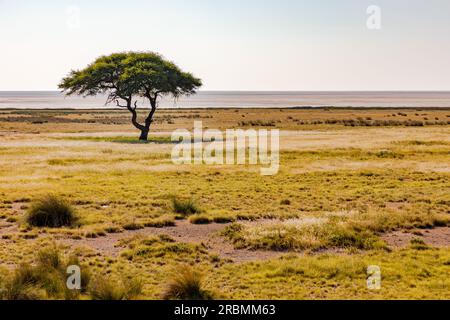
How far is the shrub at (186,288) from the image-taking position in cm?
1088

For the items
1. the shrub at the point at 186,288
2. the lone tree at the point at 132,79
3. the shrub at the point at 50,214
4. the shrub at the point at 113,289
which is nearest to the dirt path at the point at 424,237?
the shrub at the point at 186,288

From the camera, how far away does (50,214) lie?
18188 millimetres

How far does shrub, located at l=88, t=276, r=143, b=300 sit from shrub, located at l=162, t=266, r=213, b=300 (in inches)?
27.7

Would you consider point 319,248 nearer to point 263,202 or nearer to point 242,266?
point 242,266

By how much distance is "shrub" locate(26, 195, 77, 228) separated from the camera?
17.9 metres

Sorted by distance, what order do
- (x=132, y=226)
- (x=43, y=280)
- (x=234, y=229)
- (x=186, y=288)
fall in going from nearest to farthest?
(x=186, y=288) < (x=43, y=280) < (x=234, y=229) < (x=132, y=226)

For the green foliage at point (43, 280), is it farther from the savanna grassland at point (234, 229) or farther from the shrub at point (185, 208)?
the shrub at point (185, 208)

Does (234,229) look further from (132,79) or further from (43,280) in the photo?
(132,79)

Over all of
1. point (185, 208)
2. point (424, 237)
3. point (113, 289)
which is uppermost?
point (113, 289)

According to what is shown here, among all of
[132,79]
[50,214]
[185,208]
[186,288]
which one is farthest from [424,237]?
[132,79]

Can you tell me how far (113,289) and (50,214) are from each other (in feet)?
28.7

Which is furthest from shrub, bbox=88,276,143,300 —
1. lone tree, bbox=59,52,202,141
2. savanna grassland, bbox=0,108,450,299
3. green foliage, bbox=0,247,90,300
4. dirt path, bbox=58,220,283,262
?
lone tree, bbox=59,52,202,141

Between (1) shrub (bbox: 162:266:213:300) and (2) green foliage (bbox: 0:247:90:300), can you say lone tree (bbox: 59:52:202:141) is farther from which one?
(1) shrub (bbox: 162:266:213:300)

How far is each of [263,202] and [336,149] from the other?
80.6 feet
